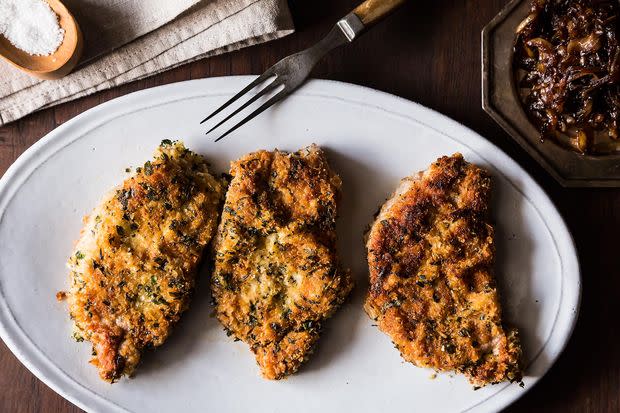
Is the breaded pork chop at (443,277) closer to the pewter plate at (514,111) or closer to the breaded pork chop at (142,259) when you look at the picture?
the pewter plate at (514,111)

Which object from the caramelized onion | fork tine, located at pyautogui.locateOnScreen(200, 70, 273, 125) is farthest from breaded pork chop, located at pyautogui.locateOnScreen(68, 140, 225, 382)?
the caramelized onion

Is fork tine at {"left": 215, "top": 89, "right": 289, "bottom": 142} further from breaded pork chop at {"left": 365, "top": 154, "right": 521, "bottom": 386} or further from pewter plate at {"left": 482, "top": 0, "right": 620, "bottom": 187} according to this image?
pewter plate at {"left": 482, "top": 0, "right": 620, "bottom": 187}

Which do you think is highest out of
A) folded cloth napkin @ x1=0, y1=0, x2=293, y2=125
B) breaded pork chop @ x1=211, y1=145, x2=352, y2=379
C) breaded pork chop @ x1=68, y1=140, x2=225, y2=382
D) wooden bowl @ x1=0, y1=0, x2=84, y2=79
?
wooden bowl @ x1=0, y1=0, x2=84, y2=79

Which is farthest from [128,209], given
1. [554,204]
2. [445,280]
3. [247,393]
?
[554,204]

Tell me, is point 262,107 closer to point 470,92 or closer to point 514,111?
point 470,92

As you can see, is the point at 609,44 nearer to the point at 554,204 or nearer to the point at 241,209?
the point at 554,204

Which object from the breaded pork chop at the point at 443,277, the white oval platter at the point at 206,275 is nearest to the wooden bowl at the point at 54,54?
the white oval platter at the point at 206,275
